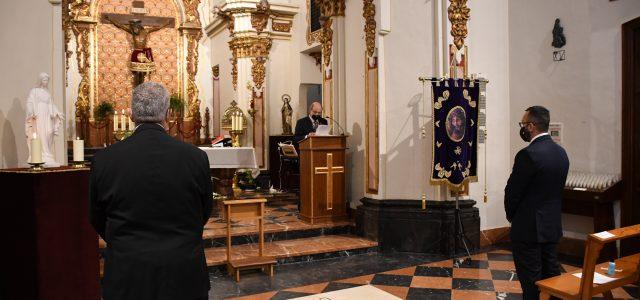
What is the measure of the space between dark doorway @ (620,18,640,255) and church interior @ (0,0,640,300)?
0.05ft

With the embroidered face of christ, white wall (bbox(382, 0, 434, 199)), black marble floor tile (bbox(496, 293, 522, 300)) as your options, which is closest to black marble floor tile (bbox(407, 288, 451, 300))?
black marble floor tile (bbox(496, 293, 522, 300))

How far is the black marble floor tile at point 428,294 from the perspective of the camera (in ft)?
15.9

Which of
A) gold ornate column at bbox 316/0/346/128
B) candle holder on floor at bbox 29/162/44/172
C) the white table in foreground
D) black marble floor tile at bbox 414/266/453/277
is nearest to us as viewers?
candle holder on floor at bbox 29/162/44/172

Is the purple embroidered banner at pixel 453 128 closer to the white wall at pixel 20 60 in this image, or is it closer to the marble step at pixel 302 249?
the marble step at pixel 302 249

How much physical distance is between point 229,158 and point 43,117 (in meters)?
3.58

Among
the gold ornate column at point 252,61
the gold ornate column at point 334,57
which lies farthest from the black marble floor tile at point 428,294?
the gold ornate column at point 252,61

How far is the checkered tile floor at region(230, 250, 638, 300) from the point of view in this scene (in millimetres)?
4930

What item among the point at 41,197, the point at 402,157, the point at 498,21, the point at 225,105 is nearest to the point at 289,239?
the point at 402,157

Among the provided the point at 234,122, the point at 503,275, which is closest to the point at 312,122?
the point at 234,122

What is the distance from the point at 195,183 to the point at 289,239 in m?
4.95

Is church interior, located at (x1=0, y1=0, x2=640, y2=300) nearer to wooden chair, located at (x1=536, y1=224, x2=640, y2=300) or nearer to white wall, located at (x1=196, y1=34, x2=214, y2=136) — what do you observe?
wooden chair, located at (x1=536, y1=224, x2=640, y2=300)

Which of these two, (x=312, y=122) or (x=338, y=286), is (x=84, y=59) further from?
(x=338, y=286)

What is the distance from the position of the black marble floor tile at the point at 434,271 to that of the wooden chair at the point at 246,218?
1.65m

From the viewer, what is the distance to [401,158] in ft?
22.4
